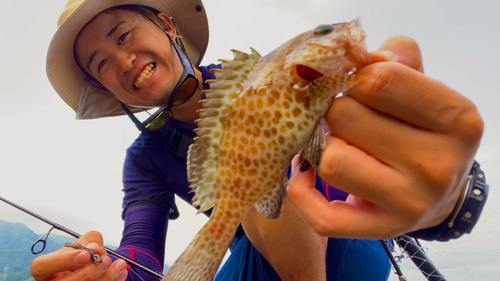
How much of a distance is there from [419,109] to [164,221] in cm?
311

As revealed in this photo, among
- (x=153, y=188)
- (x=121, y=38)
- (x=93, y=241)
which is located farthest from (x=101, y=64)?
(x=93, y=241)

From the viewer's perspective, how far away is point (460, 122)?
1.07 meters

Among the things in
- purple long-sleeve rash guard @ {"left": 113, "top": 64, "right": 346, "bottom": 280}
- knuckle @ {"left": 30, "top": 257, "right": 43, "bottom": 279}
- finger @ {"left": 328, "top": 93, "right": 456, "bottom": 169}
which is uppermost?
finger @ {"left": 328, "top": 93, "right": 456, "bottom": 169}

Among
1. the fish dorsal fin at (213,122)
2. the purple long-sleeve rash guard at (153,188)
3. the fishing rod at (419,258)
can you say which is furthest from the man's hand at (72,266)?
the fishing rod at (419,258)

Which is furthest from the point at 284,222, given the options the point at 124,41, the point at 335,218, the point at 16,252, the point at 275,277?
the point at 16,252

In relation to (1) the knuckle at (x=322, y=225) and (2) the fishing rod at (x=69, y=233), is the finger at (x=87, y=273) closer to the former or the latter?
(2) the fishing rod at (x=69, y=233)

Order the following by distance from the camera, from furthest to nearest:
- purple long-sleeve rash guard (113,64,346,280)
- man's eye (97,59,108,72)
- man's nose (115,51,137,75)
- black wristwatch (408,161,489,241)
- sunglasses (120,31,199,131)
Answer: purple long-sleeve rash guard (113,64,346,280), man's eye (97,59,108,72), man's nose (115,51,137,75), sunglasses (120,31,199,131), black wristwatch (408,161,489,241)

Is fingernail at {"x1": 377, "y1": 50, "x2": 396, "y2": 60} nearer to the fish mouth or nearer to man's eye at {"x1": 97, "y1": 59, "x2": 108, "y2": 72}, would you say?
the fish mouth

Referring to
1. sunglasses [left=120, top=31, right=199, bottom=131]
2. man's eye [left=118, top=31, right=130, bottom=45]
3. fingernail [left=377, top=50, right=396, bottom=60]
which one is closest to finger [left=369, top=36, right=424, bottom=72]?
fingernail [left=377, top=50, right=396, bottom=60]

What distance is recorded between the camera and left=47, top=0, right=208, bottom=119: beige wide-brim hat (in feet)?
10.7

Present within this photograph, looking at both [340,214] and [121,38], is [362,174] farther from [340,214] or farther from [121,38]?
[121,38]

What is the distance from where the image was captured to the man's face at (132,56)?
3064 mm

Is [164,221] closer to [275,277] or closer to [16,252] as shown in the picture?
[275,277]

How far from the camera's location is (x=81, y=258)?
195cm
